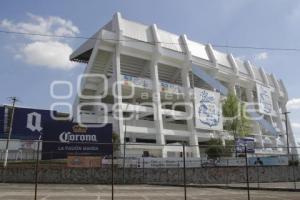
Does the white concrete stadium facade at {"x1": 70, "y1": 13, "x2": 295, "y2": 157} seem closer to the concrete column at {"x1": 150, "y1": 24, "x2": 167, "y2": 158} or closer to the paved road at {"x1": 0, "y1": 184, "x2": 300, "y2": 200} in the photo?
the concrete column at {"x1": 150, "y1": 24, "x2": 167, "y2": 158}

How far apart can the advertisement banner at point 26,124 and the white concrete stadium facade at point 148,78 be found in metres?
8.39

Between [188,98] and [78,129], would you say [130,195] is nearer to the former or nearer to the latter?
[78,129]

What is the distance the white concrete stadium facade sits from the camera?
57.4 meters

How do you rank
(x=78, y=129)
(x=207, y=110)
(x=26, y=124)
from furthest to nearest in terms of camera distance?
1. (x=207, y=110)
2. (x=26, y=124)
3. (x=78, y=129)

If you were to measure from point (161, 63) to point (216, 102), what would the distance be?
41.9ft

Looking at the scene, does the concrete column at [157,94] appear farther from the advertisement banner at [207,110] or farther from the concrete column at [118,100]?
the advertisement banner at [207,110]

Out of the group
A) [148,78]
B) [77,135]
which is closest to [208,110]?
[148,78]

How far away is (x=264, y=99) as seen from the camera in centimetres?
8600

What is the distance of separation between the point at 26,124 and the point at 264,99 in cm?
5463

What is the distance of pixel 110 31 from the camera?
59.0 m

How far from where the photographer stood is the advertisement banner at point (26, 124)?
62.8 metres

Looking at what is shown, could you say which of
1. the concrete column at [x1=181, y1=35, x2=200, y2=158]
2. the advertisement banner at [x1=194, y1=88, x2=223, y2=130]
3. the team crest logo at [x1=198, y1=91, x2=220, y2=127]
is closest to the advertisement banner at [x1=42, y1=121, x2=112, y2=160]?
the concrete column at [x1=181, y1=35, x2=200, y2=158]

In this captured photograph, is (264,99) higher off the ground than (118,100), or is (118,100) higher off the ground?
(264,99)

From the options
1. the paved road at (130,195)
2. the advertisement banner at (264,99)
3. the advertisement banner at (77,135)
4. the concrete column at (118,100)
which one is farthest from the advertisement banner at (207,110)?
the paved road at (130,195)
